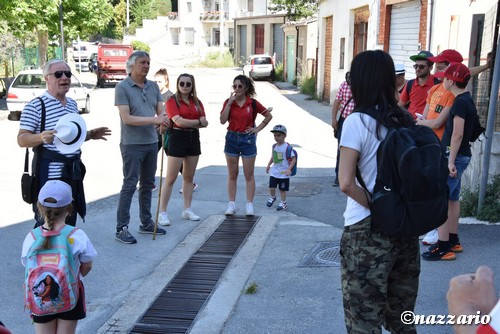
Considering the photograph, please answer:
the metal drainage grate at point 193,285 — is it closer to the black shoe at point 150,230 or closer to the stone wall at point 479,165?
the black shoe at point 150,230

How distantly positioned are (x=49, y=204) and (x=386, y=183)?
194cm

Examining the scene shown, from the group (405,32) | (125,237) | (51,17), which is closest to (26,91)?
(51,17)

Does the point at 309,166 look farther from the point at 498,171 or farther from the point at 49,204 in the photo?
the point at 49,204

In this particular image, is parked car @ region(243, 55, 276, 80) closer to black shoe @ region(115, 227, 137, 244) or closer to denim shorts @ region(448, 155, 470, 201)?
black shoe @ region(115, 227, 137, 244)

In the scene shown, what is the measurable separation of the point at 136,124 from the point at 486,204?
3804 mm

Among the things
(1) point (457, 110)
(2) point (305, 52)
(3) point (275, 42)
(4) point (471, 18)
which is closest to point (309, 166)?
(4) point (471, 18)

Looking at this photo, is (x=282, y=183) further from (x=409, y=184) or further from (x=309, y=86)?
(x=309, y=86)

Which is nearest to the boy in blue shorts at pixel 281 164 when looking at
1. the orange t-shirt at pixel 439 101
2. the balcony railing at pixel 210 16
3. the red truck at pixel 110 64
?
the orange t-shirt at pixel 439 101

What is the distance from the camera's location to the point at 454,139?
5160 millimetres

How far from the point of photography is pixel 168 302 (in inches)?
192

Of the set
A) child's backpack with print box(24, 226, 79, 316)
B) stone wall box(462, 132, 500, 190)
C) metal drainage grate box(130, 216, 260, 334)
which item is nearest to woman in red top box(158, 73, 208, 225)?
metal drainage grate box(130, 216, 260, 334)

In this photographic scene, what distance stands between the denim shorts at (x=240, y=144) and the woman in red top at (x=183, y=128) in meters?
0.39

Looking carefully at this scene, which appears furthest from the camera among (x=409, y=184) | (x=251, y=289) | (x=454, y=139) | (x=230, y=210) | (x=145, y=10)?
(x=145, y=10)

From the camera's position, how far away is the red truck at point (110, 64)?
31016 millimetres
